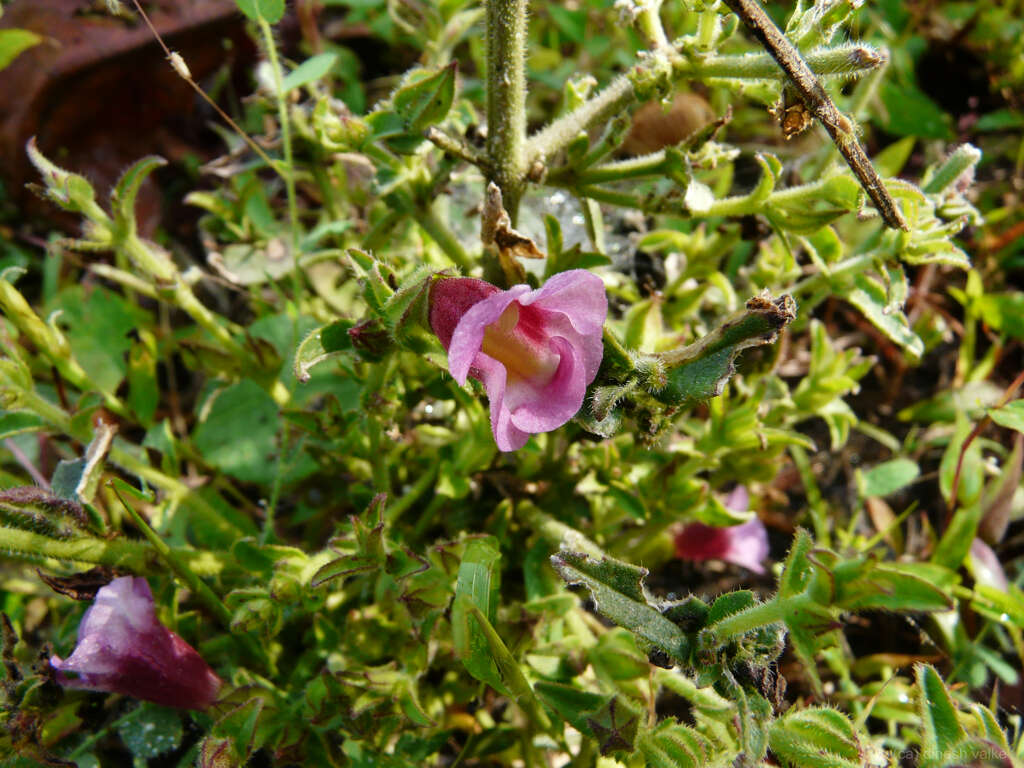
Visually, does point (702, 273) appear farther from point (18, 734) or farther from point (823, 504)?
point (18, 734)

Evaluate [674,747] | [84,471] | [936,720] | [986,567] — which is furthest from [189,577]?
[986,567]

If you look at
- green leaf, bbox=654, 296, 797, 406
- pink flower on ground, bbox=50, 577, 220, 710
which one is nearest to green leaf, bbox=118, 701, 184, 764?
pink flower on ground, bbox=50, 577, 220, 710

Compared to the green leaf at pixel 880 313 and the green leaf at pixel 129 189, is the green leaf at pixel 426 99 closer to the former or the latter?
the green leaf at pixel 129 189

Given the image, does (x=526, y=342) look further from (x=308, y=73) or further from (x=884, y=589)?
(x=308, y=73)

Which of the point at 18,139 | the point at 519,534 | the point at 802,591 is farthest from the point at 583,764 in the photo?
the point at 18,139

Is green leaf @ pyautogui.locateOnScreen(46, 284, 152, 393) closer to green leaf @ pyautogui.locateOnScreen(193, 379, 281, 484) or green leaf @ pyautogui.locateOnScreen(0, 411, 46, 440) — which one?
green leaf @ pyautogui.locateOnScreen(193, 379, 281, 484)

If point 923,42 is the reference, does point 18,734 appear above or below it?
below
